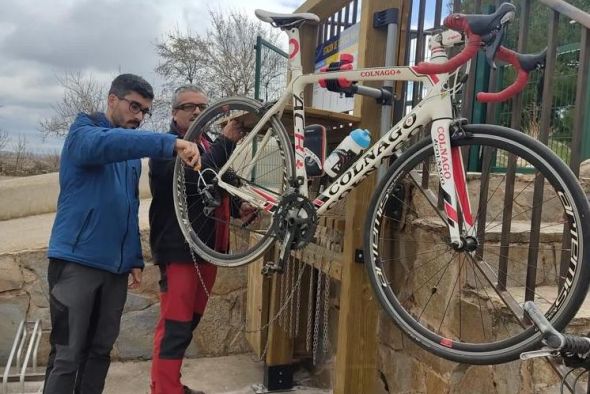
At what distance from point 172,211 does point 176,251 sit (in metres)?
0.21

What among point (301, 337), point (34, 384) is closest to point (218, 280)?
point (301, 337)

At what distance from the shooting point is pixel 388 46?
8.27ft

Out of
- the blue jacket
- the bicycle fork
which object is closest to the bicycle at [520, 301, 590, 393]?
the bicycle fork

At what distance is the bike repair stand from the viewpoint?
8.16 feet

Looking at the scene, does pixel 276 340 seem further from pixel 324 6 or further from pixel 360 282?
pixel 324 6

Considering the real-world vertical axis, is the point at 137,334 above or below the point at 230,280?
below

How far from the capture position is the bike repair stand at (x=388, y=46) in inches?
98.0

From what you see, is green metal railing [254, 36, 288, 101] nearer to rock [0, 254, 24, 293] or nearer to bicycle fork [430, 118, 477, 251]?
rock [0, 254, 24, 293]

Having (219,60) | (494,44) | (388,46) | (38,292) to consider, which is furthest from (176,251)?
(219,60)

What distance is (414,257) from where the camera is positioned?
2447 mm

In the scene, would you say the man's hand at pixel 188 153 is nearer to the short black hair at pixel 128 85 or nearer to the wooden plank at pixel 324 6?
the short black hair at pixel 128 85

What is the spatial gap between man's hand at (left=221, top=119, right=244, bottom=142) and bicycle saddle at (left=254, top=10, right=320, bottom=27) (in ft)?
1.87

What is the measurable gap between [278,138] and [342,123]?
18.7 inches

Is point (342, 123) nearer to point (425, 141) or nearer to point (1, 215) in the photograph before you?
point (425, 141)
